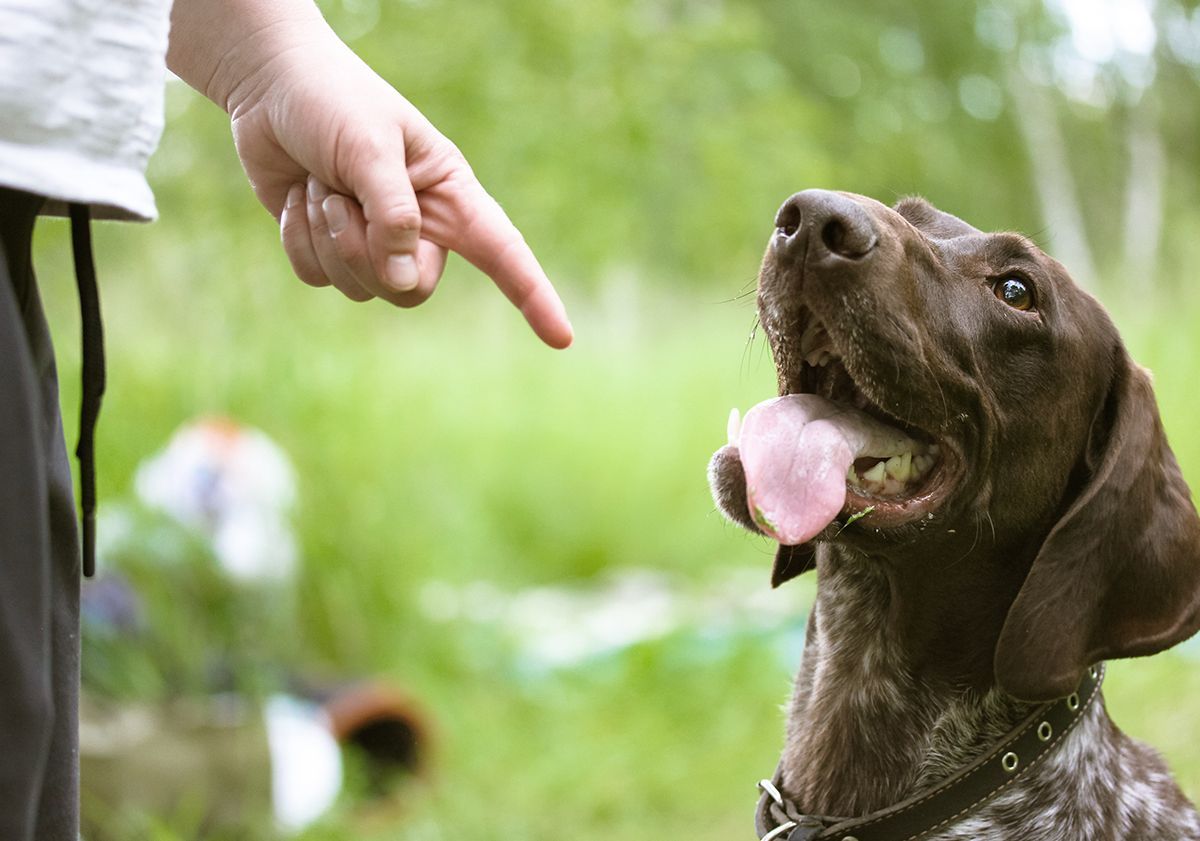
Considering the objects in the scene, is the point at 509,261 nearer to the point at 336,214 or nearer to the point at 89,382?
the point at 336,214

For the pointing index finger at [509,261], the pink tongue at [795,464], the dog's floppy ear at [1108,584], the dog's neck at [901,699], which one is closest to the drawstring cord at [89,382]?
the pointing index finger at [509,261]

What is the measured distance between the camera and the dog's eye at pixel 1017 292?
2662 millimetres

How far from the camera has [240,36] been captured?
1967 mm

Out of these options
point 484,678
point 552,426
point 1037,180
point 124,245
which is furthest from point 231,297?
point 1037,180

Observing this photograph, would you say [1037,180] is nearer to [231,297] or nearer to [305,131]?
[231,297]

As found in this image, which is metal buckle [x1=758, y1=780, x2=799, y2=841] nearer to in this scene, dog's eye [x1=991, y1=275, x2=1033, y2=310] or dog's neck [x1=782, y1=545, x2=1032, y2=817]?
dog's neck [x1=782, y1=545, x2=1032, y2=817]

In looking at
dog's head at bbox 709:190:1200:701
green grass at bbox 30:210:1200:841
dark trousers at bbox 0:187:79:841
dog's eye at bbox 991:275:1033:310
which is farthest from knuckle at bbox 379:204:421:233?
green grass at bbox 30:210:1200:841

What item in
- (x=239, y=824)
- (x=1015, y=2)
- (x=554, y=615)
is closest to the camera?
(x=239, y=824)

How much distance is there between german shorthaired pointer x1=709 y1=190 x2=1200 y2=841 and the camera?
241cm

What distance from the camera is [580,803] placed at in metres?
5.57

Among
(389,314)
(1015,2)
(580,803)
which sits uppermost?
(1015,2)

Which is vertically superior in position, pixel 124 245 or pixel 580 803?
pixel 124 245

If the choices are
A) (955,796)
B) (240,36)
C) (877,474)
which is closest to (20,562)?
(240,36)

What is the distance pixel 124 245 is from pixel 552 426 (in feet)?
13.1
